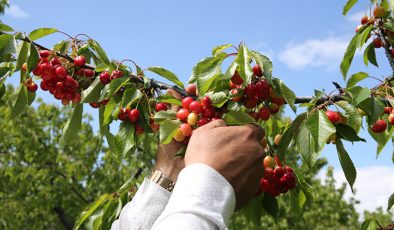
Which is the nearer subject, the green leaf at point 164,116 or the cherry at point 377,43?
the green leaf at point 164,116

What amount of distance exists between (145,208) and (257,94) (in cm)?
76

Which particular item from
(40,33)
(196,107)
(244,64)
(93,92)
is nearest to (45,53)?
(40,33)

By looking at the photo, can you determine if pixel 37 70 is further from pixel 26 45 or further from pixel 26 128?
pixel 26 128

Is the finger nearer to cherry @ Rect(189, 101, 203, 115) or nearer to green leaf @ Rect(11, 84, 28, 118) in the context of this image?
cherry @ Rect(189, 101, 203, 115)

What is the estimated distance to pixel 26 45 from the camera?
2.50 m

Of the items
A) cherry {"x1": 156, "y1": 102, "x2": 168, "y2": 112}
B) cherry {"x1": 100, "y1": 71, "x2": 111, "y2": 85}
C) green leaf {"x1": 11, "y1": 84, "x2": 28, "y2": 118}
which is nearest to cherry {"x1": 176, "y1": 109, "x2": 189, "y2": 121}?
cherry {"x1": 156, "y1": 102, "x2": 168, "y2": 112}

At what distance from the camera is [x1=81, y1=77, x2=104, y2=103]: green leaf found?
2.49 m

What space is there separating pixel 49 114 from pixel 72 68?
16032mm

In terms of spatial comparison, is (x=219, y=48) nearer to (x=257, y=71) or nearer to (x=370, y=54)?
(x=257, y=71)

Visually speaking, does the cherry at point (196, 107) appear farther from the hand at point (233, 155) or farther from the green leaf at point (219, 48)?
the green leaf at point (219, 48)

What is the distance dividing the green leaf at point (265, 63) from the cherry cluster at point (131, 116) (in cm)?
69

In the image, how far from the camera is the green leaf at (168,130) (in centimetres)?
196

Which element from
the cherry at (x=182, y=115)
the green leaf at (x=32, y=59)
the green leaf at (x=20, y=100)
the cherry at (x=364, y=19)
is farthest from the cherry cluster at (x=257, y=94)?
the cherry at (x=364, y=19)

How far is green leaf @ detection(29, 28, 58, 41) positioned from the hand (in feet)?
4.54
